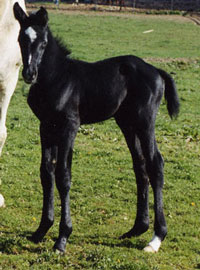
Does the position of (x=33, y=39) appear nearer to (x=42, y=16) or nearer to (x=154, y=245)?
(x=42, y=16)

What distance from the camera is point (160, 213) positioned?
5.46 m

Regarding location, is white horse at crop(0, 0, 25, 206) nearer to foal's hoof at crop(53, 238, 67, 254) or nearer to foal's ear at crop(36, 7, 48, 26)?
foal's hoof at crop(53, 238, 67, 254)

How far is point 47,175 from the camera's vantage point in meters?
5.30

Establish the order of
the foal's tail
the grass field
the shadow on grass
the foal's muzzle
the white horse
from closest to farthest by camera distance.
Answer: the foal's muzzle < the grass field < the shadow on grass < the foal's tail < the white horse

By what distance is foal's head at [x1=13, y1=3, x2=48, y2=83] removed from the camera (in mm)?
4547

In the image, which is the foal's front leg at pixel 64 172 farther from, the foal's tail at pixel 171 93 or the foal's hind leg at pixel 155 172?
the foal's tail at pixel 171 93

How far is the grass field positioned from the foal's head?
1.38ft

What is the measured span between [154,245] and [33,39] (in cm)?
246

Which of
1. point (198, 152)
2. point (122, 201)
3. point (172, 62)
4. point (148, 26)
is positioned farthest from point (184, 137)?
point (148, 26)

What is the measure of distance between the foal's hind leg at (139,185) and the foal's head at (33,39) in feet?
4.86

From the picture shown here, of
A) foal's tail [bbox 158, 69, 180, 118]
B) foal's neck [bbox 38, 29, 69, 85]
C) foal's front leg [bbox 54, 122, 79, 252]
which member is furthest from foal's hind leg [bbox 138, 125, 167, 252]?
foal's neck [bbox 38, 29, 69, 85]

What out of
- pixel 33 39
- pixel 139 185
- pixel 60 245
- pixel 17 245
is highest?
pixel 33 39

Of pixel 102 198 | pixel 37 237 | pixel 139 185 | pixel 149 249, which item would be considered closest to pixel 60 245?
pixel 37 237

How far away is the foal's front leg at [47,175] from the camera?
524 centimetres
